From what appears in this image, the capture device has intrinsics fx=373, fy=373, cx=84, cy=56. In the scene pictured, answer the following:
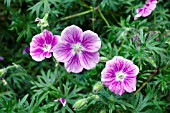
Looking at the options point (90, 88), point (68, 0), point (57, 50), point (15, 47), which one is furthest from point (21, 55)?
point (57, 50)

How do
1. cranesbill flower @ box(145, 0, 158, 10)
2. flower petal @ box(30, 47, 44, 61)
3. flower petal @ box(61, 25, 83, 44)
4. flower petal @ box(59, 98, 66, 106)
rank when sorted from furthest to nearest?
cranesbill flower @ box(145, 0, 158, 10) < flower petal @ box(59, 98, 66, 106) < flower petal @ box(30, 47, 44, 61) < flower petal @ box(61, 25, 83, 44)

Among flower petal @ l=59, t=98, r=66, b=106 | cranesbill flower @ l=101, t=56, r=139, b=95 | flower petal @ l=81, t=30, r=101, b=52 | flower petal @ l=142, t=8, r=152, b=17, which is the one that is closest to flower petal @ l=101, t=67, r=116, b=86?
cranesbill flower @ l=101, t=56, r=139, b=95

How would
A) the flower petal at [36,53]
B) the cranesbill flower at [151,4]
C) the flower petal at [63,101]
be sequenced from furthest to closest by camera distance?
the cranesbill flower at [151,4], the flower petal at [63,101], the flower petal at [36,53]

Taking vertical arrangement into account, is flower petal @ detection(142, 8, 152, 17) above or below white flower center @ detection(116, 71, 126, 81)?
above

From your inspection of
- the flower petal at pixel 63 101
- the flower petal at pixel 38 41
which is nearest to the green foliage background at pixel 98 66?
the flower petal at pixel 63 101

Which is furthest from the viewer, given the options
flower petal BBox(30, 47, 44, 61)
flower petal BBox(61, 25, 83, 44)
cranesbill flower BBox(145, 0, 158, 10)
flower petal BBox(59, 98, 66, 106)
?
cranesbill flower BBox(145, 0, 158, 10)

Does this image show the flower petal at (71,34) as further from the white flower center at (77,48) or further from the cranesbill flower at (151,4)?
the cranesbill flower at (151,4)

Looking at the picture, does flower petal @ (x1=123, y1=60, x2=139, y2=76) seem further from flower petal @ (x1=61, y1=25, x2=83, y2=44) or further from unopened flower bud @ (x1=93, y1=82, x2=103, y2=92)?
flower petal @ (x1=61, y1=25, x2=83, y2=44)

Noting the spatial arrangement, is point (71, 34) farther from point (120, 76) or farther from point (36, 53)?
point (120, 76)
